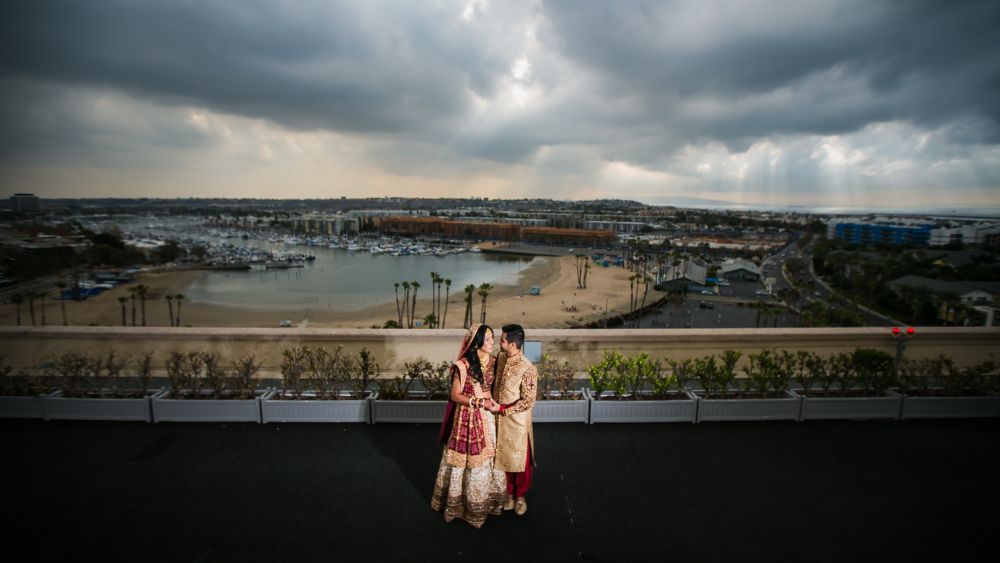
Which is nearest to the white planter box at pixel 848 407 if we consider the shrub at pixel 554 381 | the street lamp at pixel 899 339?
the street lamp at pixel 899 339

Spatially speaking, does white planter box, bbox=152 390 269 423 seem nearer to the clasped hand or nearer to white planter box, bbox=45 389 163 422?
white planter box, bbox=45 389 163 422

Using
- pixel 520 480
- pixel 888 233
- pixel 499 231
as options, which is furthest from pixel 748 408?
pixel 499 231

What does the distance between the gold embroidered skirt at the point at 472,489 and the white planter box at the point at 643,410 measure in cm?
152

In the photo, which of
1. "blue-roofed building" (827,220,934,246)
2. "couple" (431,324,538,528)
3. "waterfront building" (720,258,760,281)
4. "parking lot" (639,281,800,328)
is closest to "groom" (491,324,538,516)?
"couple" (431,324,538,528)

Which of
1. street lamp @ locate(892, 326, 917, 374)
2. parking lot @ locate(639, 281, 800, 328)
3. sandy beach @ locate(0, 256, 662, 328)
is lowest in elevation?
parking lot @ locate(639, 281, 800, 328)

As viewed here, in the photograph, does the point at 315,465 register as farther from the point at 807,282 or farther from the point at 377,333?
the point at 807,282

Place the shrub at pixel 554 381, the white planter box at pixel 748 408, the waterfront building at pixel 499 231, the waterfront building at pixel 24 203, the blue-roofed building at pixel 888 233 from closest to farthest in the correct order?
the white planter box at pixel 748 408, the shrub at pixel 554 381, the waterfront building at pixel 24 203, the blue-roofed building at pixel 888 233, the waterfront building at pixel 499 231

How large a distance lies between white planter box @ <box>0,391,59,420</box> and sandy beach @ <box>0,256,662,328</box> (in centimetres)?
1675

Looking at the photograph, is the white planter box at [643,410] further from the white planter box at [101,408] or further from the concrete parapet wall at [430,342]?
the white planter box at [101,408]

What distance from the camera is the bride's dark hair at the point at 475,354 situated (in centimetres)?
264

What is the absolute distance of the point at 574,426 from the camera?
13.6ft

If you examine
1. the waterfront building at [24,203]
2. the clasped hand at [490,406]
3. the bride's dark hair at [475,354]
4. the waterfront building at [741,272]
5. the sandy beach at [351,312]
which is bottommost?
the sandy beach at [351,312]

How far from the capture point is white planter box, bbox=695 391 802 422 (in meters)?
4.26

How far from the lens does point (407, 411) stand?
4137mm
